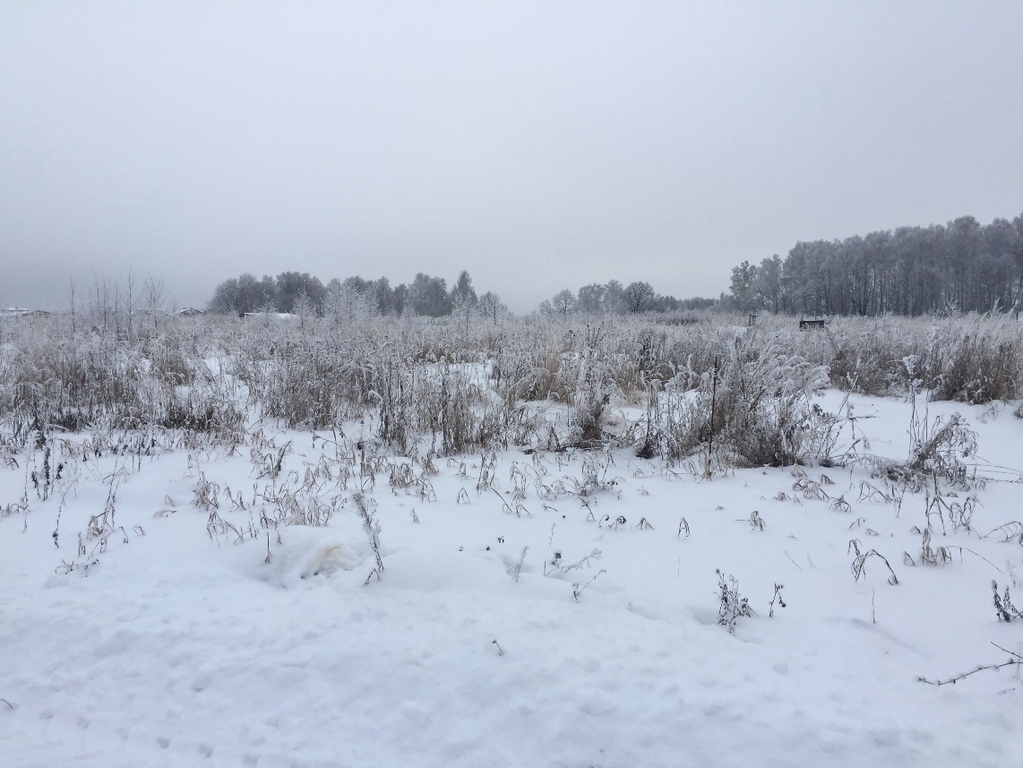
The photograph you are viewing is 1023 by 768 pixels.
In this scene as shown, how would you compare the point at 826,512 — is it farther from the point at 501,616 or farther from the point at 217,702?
the point at 217,702

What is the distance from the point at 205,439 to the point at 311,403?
1068 millimetres

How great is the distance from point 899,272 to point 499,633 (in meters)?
72.8

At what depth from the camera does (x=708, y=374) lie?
4711 millimetres

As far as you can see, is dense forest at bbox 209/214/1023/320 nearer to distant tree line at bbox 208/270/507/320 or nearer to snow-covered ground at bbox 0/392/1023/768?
distant tree line at bbox 208/270/507/320

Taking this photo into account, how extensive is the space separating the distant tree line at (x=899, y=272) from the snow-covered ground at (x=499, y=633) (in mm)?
48613

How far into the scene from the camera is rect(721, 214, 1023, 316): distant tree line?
48.4m

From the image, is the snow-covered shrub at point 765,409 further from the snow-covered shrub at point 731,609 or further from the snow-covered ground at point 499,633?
the snow-covered shrub at point 731,609

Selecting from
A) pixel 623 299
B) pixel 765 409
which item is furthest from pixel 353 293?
pixel 623 299

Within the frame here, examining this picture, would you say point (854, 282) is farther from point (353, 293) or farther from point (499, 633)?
point (499, 633)

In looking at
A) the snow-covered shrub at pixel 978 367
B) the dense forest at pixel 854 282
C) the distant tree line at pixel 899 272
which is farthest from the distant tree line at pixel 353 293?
the distant tree line at pixel 899 272

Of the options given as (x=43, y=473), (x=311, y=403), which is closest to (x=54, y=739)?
(x=43, y=473)

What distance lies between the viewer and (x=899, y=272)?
58.0 meters

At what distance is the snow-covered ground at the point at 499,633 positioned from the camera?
1.64 m

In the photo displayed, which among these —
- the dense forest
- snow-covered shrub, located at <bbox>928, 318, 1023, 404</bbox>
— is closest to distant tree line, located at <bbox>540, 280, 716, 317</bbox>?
the dense forest
